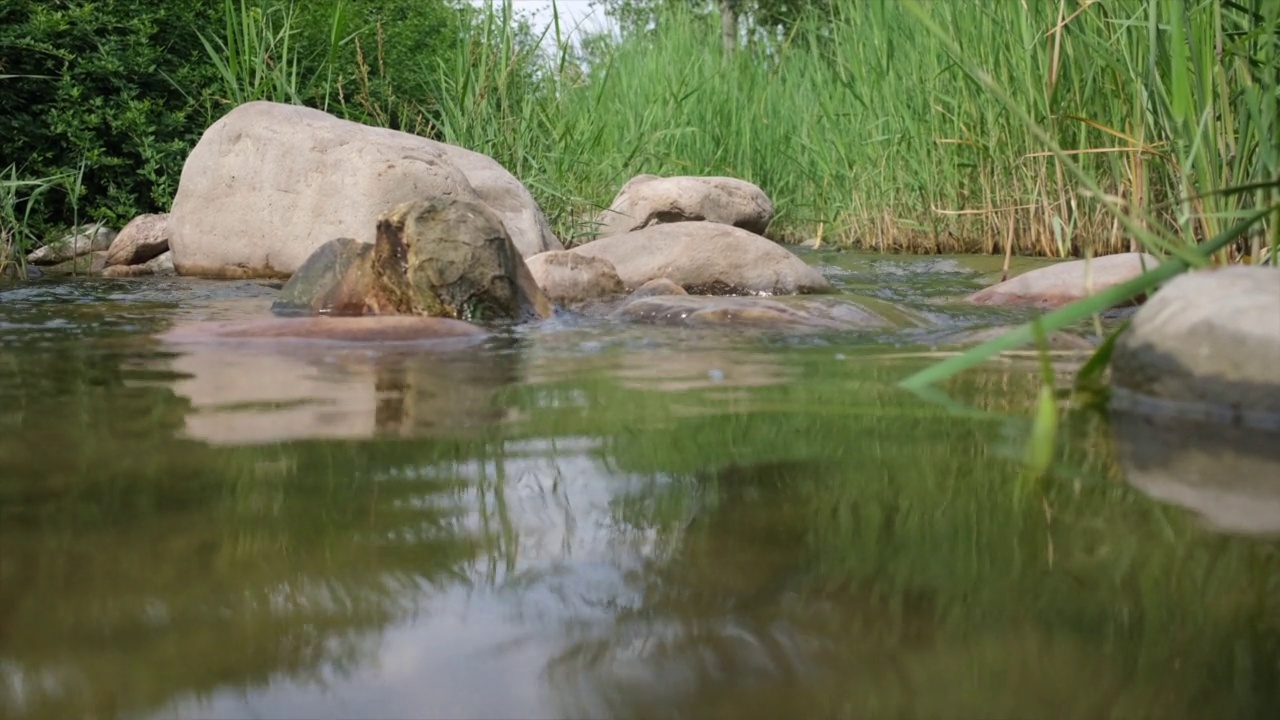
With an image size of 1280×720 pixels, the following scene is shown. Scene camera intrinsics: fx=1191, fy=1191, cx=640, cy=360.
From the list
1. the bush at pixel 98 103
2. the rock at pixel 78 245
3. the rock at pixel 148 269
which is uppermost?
the bush at pixel 98 103

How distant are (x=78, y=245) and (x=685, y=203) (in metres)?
4.60

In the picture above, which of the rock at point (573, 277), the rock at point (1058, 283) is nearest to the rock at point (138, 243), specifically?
the rock at point (573, 277)

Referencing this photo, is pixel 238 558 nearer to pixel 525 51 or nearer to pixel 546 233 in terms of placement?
pixel 546 233

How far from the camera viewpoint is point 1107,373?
2635mm

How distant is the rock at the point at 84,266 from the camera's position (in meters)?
7.26

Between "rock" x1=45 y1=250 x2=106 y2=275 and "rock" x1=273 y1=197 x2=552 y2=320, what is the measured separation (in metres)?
3.10

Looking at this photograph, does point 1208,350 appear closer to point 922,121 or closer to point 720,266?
point 720,266

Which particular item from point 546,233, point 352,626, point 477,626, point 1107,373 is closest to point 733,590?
point 477,626

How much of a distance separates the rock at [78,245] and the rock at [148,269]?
203 millimetres

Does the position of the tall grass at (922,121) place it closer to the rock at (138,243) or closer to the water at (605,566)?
the water at (605,566)

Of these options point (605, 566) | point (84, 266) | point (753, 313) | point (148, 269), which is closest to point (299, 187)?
point (148, 269)

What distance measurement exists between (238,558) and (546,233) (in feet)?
19.9

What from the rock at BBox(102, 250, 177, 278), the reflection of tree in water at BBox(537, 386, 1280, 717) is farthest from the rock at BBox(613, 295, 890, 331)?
the rock at BBox(102, 250, 177, 278)

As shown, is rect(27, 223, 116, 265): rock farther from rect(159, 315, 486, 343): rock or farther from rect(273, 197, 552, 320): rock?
rect(159, 315, 486, 343): rock
